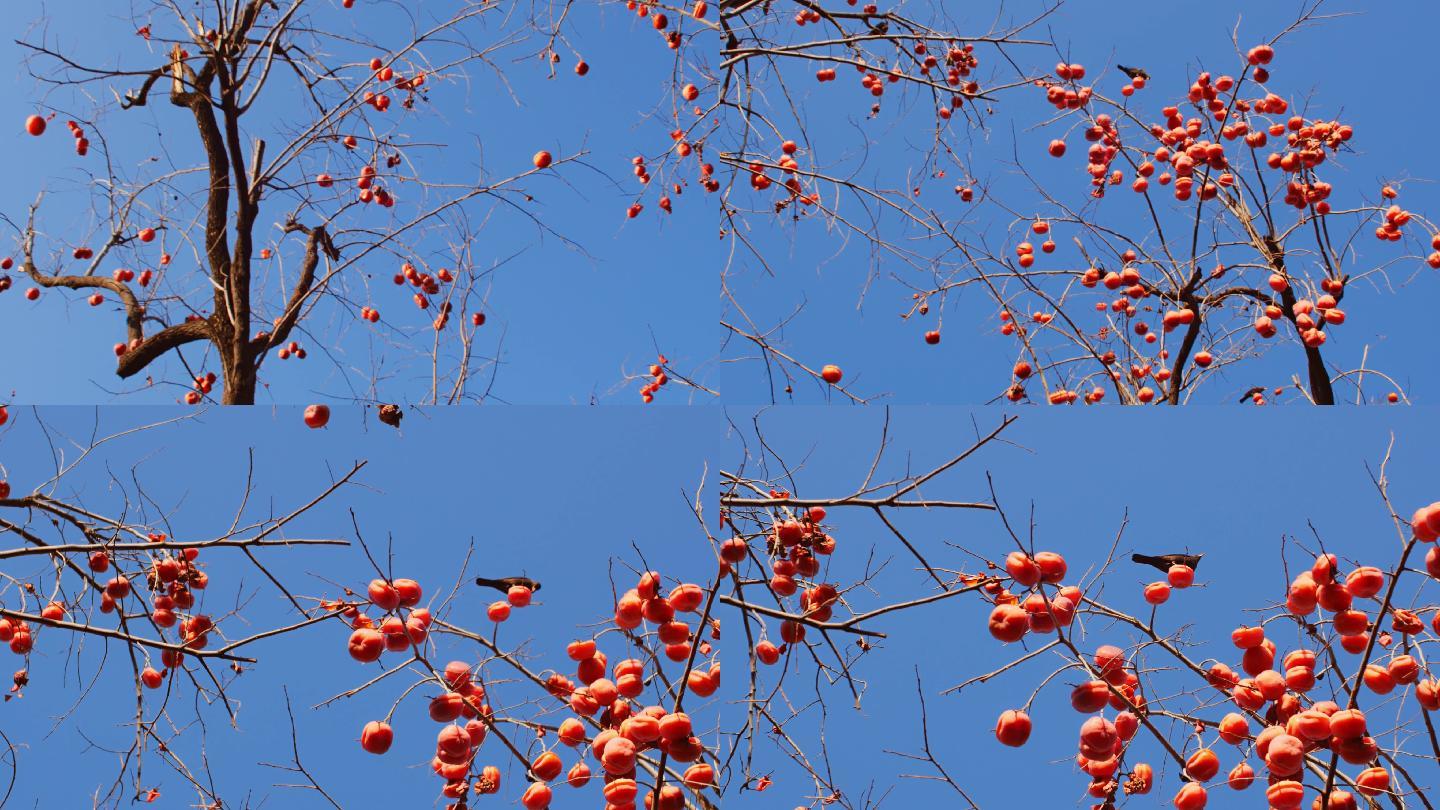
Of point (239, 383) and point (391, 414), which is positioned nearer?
point (239, 383)

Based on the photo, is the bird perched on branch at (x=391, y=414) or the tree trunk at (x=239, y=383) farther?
the bird perched on branch at (x=391, y=414)

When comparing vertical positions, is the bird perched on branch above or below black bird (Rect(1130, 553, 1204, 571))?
above

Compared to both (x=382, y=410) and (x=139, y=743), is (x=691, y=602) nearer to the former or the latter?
(x=382, y=410)

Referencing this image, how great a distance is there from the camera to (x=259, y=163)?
331 cm

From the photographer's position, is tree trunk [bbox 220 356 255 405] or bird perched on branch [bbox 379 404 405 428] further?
bird perched on branch [bbox 379 404 405 428]

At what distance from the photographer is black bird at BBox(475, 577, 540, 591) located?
2647 mm

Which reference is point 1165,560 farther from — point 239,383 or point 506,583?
point 239,383

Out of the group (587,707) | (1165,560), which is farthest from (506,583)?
(1165,560)

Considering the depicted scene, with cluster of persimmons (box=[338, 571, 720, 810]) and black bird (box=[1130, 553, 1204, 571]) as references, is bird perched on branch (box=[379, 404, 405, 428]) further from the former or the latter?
black bird (box=[1130, 553, 1204, 571])

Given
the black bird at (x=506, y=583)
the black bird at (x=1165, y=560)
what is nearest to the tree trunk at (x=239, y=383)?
the black bird at (x=506, y=583)

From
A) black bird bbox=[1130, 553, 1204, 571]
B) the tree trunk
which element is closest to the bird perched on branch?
the tree trunk

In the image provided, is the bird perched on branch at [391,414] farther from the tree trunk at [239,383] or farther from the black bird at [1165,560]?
the black bird at [1165,560]

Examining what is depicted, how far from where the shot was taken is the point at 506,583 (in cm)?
272

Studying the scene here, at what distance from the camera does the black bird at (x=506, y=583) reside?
8.69ft
